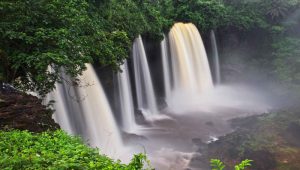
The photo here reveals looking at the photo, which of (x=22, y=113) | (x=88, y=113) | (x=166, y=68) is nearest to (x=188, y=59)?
(x=166, y=68)

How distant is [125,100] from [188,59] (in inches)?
299

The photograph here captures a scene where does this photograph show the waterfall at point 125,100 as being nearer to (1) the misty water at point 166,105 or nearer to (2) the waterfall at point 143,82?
(1) the misty water at point 166,105

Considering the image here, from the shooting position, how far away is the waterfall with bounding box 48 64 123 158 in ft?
41.7

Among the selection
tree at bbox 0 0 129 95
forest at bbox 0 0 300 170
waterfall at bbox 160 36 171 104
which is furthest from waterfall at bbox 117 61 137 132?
tree at bbox 0 0 129 95

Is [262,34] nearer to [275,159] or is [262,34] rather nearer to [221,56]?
[221,56]

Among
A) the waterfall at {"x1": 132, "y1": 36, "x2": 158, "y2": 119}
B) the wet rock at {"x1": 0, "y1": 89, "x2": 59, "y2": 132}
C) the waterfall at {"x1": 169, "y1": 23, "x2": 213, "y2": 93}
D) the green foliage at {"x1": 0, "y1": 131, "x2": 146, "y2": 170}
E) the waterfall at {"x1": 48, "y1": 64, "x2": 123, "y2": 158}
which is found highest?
the waterfall at {"x1": 169, "y1": 23, "x2": 213, "y2": 93}

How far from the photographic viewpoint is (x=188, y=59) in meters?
24.0

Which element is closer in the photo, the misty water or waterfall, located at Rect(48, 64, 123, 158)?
waterfall, located at Rect(48, 64, 123, 158)

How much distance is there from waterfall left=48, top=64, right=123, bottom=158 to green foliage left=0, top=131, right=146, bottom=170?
468 cm

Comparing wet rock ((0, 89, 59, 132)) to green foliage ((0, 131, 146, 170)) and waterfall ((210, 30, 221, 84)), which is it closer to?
green foliage ((0, 131, 146, 170))

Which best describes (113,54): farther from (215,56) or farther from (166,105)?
(215,56)

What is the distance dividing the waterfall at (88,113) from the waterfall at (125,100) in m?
1.48

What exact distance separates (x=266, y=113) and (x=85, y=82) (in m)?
12.1

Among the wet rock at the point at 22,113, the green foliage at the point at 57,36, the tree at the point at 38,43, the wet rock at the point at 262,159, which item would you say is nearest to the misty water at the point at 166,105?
the green foliage at the point at 57,36
